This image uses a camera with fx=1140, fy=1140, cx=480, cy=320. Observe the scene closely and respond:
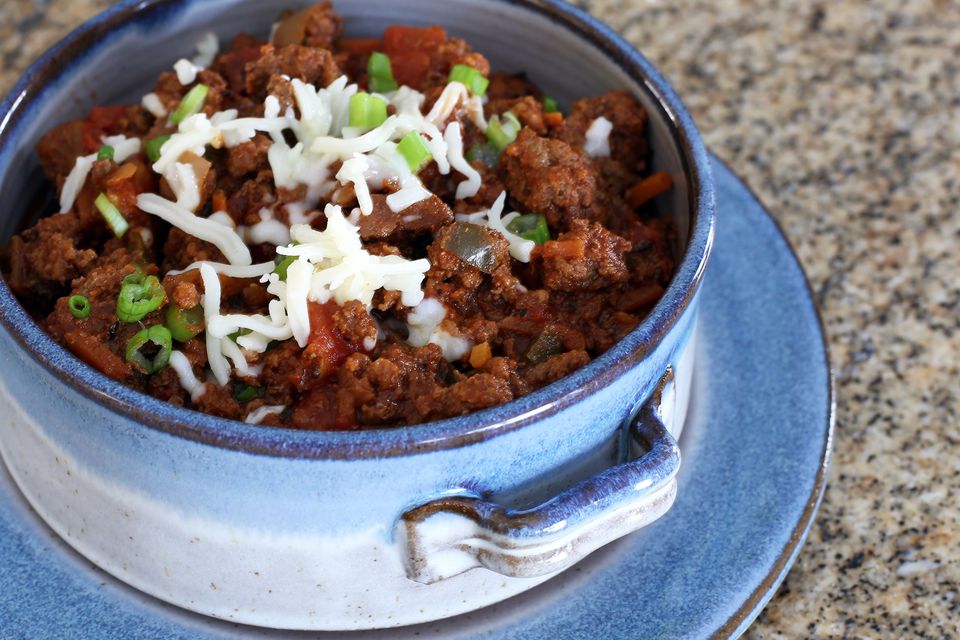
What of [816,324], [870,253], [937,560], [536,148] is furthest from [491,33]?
[937,560]

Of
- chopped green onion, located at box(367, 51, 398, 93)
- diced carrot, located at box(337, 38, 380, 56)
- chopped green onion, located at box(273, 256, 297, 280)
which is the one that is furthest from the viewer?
diced carrot, located at box(337, 38, 380, 56)

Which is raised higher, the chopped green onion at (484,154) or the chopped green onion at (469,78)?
the chopped green onion at (469,78)

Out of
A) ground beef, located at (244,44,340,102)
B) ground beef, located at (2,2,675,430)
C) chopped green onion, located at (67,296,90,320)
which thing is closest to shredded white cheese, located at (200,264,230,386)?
ground beef, located at (2,2,675,430)

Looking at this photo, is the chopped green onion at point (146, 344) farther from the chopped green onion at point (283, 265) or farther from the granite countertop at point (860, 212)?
the granite countertop at point (860, 212)

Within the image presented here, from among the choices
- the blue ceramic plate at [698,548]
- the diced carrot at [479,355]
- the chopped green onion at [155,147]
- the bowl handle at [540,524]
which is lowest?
the blue ceramic plate at [698,548]

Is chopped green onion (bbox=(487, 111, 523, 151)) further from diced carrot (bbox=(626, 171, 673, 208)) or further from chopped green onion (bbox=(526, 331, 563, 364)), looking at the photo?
chopped green onion (bbox=(526, 331, 563, 364))

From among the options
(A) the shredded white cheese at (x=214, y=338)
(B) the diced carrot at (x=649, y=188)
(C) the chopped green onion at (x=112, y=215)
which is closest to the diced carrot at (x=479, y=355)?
(A) the shredded white cheese at (x=214, y=338)

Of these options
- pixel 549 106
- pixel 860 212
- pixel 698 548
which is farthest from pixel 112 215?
pixel 860 212
